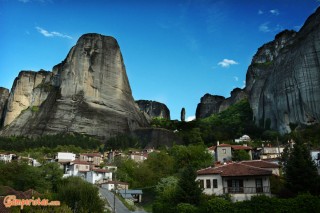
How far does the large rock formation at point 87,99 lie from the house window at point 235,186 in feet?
289

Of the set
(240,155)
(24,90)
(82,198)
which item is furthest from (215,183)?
(24,90)

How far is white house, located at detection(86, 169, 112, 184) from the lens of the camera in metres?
72.7

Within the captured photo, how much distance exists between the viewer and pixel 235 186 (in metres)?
37.5

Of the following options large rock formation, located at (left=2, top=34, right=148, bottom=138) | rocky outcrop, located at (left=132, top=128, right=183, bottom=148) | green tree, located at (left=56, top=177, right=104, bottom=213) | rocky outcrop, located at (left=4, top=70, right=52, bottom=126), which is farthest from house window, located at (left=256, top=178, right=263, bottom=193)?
rocky outcrop, located at (left=4, top=70, right=52, bottom=126)

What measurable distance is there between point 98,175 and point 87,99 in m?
59.6

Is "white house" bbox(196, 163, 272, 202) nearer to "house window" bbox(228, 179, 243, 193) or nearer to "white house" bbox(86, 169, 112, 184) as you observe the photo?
"house window" bbox(228, 179, 243, 193)

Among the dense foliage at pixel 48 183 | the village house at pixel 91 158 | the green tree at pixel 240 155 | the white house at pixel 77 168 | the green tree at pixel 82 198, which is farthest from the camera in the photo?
the village house at pixel 91 158

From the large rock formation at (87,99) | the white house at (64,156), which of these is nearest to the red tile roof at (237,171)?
the white house at (64,156)

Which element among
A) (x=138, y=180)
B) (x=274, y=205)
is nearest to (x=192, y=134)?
(x=138, y=180)

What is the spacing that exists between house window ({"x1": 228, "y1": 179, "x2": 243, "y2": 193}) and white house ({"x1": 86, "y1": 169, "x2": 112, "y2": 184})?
39870 mm

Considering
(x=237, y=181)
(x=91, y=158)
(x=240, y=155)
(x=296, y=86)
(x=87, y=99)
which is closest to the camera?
(x=237, y=181)

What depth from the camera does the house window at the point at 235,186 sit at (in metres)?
36.9

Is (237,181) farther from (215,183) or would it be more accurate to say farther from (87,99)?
(87,99)

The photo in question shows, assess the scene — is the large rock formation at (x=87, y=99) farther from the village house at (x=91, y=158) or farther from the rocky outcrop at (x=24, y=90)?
the village house at (x=91, y=158)
